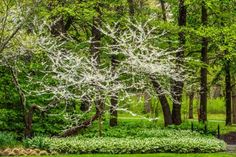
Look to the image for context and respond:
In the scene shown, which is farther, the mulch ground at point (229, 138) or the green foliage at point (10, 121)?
the mulch ground at point (229, 138)

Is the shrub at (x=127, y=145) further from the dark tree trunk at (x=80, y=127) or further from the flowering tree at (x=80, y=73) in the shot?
the dark tree trunk at (x=80, y=127)

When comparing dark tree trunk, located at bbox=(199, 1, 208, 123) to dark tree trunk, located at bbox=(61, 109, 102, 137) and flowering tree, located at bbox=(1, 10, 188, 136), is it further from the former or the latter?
dark tree trunk, located at bbox=(61, 109, 102, 137)

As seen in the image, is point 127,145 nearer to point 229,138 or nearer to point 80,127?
point 80,127

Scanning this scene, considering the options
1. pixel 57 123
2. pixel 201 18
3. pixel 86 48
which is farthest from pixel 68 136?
pixel 201 18

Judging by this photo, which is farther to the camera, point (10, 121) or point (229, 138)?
point (229, 138)

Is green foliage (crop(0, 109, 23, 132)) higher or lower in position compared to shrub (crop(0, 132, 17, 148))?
higher

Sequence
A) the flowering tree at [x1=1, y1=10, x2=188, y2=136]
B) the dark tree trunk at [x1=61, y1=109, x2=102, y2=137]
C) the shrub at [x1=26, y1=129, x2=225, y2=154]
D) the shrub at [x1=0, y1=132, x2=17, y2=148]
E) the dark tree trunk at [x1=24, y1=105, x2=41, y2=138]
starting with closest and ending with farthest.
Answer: the shrub at [x1=26, y1=129, x2=225, y2=154] → the shrub at [x1=0, y1=132, x2=17, y2=148] → the flowering tree at [x1=1, y1=10, x2=188, y2=136] → the dark tree trunk at [x1=24, y1=105, x2=41, y2=138] → the dark tree trunk at [x1=61, y1=109, x2=102, y2=137]

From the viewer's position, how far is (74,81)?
67.6ft

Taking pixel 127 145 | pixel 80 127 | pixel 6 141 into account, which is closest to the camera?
pixel 127 145

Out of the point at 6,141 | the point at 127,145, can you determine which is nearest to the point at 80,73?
the point at 6,141

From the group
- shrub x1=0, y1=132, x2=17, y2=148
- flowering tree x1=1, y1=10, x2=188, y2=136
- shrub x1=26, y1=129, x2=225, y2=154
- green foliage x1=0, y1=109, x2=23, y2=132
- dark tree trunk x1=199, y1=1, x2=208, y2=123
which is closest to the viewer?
shrub x1=26, y1=129, x2=225, y2=154

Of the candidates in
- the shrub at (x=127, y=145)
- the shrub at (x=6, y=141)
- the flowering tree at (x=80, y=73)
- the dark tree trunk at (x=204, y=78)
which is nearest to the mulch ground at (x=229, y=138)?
the dark tree trunk at (x=204, y=78)

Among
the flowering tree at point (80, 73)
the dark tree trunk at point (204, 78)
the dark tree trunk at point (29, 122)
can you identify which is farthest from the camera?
the dark tree trunk at point (204, 78)

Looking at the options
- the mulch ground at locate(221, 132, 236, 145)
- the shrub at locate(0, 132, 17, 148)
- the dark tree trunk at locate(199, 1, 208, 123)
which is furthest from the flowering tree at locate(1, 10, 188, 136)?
the mulch ground at locate(221, 132, 236, 145)
